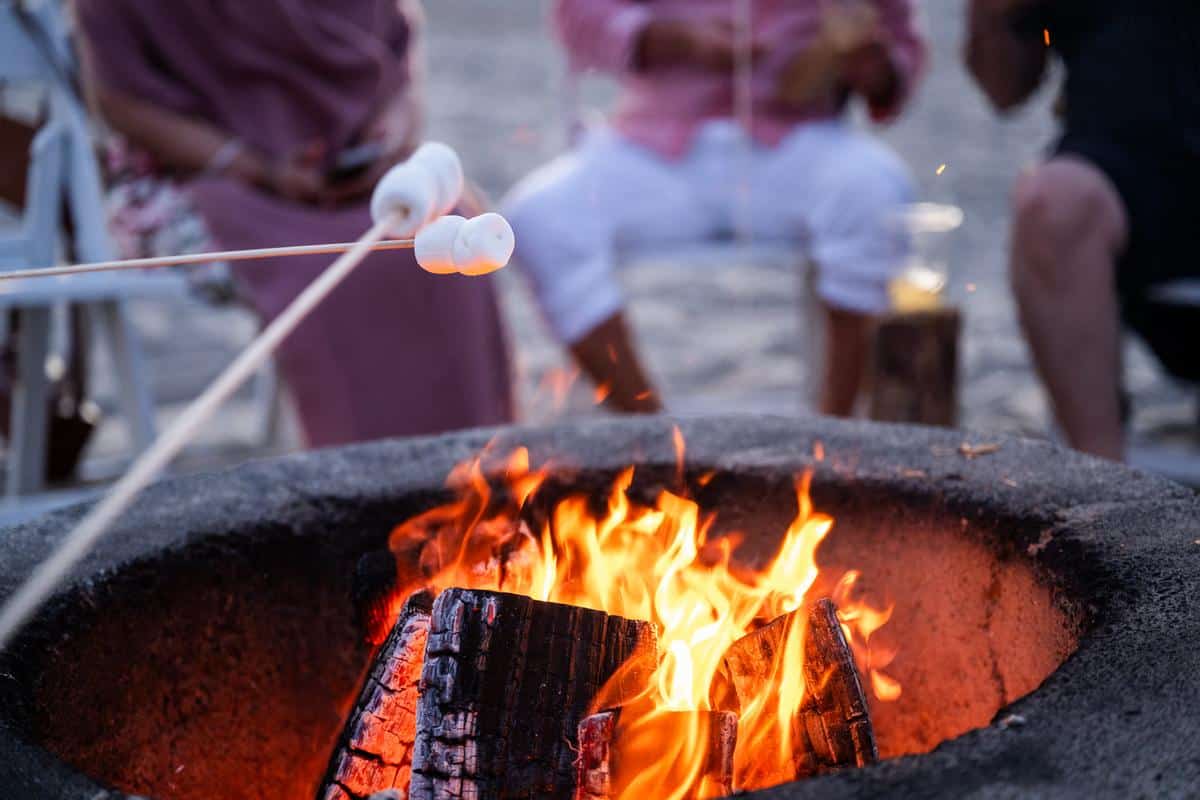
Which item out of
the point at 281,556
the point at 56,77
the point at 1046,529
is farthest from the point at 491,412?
the point at 1046,529

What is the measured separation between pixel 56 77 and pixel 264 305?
0.93 metres

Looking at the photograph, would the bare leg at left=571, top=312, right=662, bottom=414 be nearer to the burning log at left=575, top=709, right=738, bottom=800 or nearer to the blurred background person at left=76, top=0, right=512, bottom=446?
the blurred background person at left=76, top=0, right=512, bottom=446

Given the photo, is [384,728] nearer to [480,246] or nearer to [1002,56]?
[480,246]

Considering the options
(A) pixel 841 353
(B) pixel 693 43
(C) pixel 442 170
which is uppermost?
(B) pixel 693 43

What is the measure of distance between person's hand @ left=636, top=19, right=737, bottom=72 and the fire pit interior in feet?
7.29

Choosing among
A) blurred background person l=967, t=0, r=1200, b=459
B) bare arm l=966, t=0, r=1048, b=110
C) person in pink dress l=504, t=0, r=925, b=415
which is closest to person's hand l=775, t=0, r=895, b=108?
person in pink dress l=504, t=0, r=925, b=415

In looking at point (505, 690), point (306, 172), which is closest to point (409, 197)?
point (505, 690)

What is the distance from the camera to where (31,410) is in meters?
3.17

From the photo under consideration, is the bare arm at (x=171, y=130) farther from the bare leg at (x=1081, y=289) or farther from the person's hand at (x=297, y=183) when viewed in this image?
the bare leg at (x=1081, y=289)

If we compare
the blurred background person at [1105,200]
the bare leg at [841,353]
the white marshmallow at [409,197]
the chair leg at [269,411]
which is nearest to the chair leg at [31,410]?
the chair leg at [269,411]

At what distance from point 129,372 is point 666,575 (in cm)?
219

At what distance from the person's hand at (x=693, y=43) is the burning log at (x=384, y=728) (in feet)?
9.02

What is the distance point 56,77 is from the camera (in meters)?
3.30

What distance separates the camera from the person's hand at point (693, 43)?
A: 371cm
